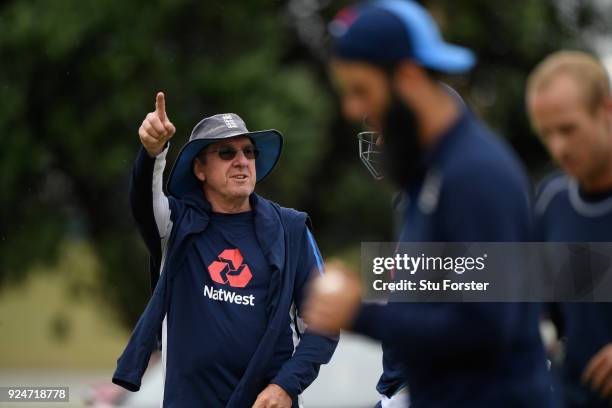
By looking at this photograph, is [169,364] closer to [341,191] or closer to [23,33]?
[23,33]

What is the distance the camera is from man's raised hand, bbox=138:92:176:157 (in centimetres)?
561

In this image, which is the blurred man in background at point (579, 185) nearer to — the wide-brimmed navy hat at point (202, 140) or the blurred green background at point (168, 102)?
the wide-brimmed navy hat at point (202, 140)

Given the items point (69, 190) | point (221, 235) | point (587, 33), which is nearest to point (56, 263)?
point (69, 190)

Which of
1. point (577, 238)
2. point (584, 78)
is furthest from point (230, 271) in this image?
point (584, 78)

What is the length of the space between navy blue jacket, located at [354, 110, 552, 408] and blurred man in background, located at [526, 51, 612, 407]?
344mm

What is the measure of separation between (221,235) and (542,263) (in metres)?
2.59

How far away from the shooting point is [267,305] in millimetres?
6039

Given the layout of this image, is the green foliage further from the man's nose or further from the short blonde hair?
the short blonde hair

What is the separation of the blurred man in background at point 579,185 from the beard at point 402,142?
55 cm

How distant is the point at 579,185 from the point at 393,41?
1.04 metres

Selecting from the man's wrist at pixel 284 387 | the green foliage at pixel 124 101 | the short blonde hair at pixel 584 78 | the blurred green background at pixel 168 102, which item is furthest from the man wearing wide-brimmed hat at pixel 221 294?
the blurred green background at pixel 168 102

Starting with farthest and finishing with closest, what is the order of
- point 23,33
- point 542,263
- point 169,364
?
point 23,33, point 169,364, point 542,263

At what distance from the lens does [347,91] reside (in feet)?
11.6

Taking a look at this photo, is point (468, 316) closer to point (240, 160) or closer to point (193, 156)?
point (240, 160)
